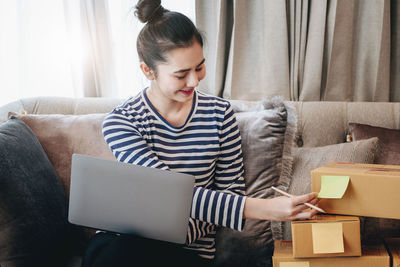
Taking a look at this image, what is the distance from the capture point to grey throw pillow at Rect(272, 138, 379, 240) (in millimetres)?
1350

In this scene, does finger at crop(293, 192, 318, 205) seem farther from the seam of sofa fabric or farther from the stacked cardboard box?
→ the seam of sofa fabric

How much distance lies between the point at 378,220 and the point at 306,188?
25 cm

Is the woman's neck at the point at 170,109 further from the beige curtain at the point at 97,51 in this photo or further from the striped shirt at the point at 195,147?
the beige curtain at the point at 97,51

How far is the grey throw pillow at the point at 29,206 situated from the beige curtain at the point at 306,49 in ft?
3.11

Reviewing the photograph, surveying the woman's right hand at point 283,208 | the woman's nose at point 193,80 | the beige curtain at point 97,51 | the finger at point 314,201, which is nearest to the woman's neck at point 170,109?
the woman's nose at point 193,80

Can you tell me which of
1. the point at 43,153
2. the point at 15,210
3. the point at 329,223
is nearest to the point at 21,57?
the point at 43,153

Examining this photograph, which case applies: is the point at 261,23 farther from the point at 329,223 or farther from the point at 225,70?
the point at 329,223

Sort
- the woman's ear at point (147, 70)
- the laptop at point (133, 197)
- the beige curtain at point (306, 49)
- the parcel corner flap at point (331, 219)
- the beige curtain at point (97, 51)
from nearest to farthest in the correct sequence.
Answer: the laptop at point (133, 197)
the parcel corner flap at point (331, 219)
the woman's ear at point (147, 70)
the beige curtain at point (306, 49)
the beige curtain at point (97, 51)

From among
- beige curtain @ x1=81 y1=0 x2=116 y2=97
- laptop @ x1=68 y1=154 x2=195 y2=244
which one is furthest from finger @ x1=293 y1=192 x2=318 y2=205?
beige curtain @ x1=81 y1=0 x2=116 y2=97

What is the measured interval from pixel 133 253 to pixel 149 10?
2.32ft

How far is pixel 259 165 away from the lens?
1410mm

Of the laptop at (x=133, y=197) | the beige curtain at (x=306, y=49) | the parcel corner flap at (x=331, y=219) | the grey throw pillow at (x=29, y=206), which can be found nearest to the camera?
the laptop at (x=133, y=197)

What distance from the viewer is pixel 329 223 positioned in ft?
3.32

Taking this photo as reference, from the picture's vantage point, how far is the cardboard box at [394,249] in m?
1.03
